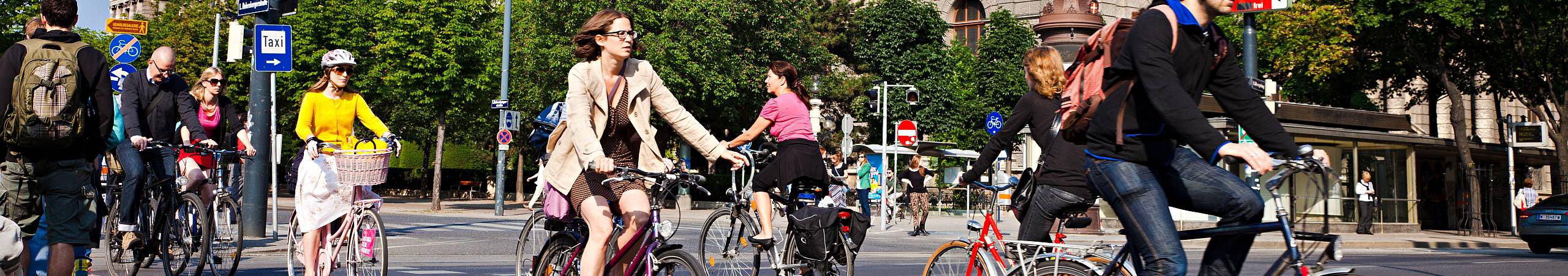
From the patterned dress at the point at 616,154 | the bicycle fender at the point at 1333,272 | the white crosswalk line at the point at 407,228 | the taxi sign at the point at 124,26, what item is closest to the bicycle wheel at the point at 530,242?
the patterned dress at the point at 616,154

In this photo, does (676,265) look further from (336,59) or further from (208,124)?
(208,124)

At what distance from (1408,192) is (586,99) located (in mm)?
22943

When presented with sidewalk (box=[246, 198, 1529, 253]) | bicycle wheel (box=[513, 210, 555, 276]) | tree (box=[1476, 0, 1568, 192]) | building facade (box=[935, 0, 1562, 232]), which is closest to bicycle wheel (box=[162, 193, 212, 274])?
bicycle wheel (box=[513, 210, 555, 276])

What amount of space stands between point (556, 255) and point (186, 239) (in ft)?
9.89

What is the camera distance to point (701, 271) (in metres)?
4.78

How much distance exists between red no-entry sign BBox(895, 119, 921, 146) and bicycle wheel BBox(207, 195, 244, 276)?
53.1 ft

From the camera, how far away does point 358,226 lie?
6680mm

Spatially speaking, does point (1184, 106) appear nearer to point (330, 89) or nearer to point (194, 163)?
point (330, 89)

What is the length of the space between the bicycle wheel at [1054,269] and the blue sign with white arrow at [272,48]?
9.24m

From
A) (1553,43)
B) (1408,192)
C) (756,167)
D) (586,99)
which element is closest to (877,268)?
(756,167)

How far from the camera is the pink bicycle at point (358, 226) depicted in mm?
6578

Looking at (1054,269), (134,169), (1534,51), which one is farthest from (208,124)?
(1534,51)

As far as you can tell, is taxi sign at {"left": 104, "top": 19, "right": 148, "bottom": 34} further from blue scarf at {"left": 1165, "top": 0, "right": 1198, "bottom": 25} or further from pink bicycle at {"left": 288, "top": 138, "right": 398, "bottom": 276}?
blue scarf at {"left": 1165, "top": 0, "right": 1198, "bottom": 25}

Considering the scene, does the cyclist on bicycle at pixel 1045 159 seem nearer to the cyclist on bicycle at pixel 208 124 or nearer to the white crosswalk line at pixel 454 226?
the cyclist on bicycle at pixel 208 124
